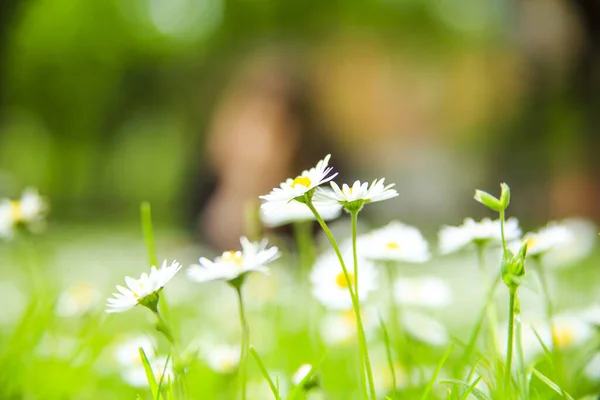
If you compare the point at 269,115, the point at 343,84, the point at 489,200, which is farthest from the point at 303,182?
the point at 343,84

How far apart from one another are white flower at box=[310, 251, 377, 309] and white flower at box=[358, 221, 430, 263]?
0.02 m

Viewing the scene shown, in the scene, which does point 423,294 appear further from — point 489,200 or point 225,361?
point 489,200

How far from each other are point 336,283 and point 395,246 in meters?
0.07

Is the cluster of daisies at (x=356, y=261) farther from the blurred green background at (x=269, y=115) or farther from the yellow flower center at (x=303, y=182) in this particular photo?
the blurred green background at (x=269, y=115)

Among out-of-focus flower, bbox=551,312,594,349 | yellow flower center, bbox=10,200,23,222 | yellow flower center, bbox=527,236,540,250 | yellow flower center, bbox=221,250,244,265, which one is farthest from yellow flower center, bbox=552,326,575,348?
yellow flower center, bbox=10,200,23,222

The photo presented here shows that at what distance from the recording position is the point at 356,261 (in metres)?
0.42

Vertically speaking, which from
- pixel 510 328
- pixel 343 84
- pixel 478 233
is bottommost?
pixel 510 328

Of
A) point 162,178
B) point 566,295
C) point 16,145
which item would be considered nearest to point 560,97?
point 566,295

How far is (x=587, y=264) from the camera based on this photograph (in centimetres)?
241

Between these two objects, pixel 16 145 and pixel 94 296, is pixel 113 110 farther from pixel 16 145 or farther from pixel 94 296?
pixel 94 296

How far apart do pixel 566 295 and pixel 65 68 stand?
746 centimetres

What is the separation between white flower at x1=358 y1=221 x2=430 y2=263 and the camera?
0.58 metres

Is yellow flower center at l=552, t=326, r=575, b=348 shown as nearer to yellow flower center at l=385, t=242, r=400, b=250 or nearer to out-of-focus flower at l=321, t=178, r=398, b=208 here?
yellow flower center at l=385, t=242, r=400, b=250

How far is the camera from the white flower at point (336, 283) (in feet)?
1.93
